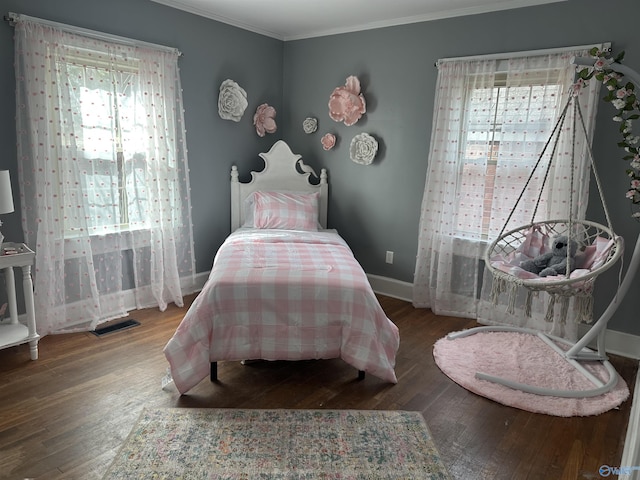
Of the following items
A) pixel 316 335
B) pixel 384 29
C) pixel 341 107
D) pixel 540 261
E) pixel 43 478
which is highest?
pixel 384 29

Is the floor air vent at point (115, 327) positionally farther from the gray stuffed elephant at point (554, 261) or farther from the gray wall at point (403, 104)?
the gray stuffed elephant at point (554, 261)

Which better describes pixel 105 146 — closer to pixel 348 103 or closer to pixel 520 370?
pixel 348 103

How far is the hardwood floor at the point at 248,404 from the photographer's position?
6.63ft

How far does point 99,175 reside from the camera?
3326mm

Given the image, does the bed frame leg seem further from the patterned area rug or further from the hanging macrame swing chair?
the hanging macrame swing chair

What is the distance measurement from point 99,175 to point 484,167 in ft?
10.0

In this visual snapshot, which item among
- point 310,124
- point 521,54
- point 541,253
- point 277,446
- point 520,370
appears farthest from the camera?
point 310,124

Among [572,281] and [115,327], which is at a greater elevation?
[572,281]

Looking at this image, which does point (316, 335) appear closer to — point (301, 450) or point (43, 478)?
point (301, 450)

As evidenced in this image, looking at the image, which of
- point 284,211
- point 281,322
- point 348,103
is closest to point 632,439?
point 281,322

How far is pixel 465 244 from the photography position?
12.4ft

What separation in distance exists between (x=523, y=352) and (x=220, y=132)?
323 cm

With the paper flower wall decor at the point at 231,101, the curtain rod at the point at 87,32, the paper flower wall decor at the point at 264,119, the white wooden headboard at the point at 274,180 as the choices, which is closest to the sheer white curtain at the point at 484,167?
the white wooden headboard at the point at 274,180

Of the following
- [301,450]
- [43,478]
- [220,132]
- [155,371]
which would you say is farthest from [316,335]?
[220,132]
